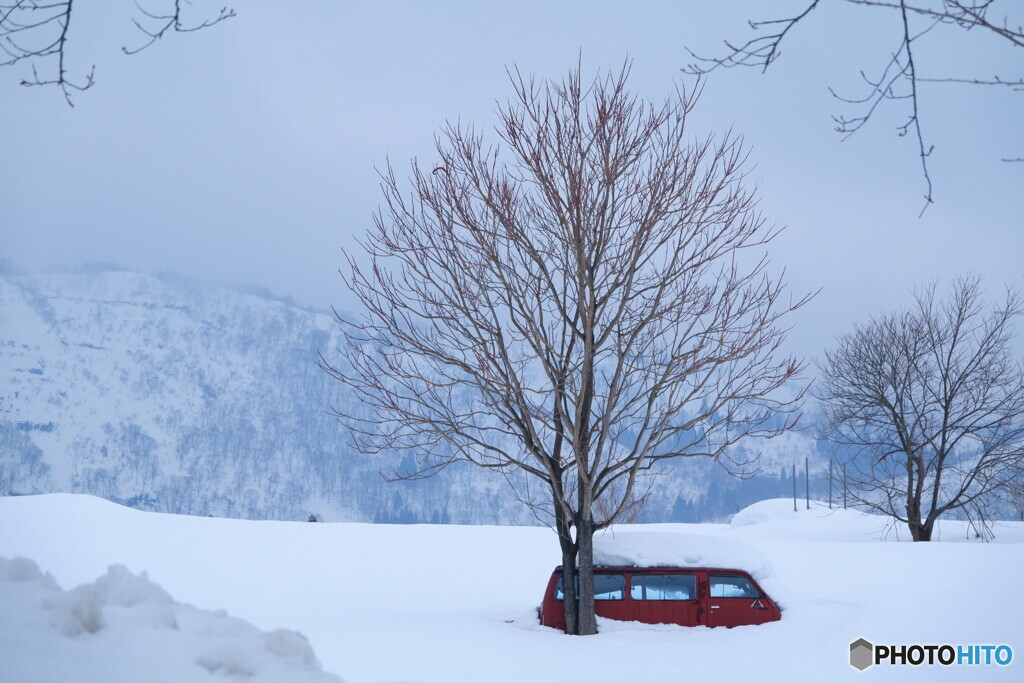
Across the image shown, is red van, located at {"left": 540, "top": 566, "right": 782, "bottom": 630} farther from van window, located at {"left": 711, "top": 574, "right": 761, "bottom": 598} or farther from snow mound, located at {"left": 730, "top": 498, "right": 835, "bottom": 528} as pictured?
snow mound, located at {"left": 730, "top": 498, "right": 835, "bottom": 528}

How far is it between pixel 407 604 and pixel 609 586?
17.0ft

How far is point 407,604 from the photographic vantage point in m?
15.0

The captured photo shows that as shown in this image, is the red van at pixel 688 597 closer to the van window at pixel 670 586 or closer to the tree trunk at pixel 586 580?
the van window at pixel 670 586

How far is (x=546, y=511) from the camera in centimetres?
1173

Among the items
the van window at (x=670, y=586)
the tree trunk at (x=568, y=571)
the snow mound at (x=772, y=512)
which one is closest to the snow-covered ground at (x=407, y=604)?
the van window at (x=670, y=586)

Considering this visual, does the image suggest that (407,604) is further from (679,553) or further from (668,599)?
(679,553)

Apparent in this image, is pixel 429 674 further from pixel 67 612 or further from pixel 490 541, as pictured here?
pixel 490 541

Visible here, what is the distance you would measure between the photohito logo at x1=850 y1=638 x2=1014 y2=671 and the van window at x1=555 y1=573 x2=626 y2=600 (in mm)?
2945

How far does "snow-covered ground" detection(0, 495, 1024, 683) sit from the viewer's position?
12.4ft

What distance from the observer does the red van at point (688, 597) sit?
35.2 feet

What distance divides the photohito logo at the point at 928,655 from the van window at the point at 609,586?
9.66 feet

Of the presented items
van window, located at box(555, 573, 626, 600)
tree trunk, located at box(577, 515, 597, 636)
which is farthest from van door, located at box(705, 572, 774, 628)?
tree trunk, located at box(577, 515, 597, 636)

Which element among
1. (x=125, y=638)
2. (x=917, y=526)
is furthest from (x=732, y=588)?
(x=917, y=526)

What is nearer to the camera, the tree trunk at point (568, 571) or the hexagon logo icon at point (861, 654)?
the hexagon logo icon at point (861, 654)
